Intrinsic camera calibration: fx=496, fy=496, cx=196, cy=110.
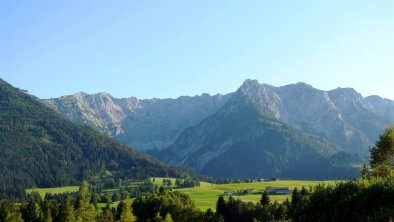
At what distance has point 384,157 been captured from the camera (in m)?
108

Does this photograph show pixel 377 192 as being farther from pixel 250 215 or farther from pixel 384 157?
pixel 250 215

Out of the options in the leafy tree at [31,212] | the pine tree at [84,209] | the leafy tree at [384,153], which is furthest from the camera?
the pine tree at [84,209]

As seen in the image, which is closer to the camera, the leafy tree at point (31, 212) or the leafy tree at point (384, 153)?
the leafy tree at point (384, 153)

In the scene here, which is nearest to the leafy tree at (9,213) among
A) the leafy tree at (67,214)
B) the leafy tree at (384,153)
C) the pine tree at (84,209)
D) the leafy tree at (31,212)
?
the leafy tree at (31,212)

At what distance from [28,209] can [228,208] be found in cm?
7322

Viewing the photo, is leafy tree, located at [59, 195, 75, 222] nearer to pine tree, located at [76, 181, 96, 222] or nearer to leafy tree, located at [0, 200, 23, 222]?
pine tree, located at [76, 181, 96, 222]

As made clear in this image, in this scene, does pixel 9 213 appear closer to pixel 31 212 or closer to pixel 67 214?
pixel 31 212

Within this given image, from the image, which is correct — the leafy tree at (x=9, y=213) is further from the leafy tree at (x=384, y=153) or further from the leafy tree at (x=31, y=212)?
the leafy tree at (x=384, y=153)

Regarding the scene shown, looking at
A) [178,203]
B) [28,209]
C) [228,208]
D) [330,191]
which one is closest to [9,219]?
[28,209]

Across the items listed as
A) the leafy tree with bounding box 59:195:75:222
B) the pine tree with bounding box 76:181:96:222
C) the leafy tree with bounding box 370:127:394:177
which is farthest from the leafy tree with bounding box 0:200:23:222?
the leafy tree with bounding box 370:127:394:177

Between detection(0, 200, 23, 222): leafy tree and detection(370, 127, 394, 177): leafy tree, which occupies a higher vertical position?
detection(370, 127, 394, 177): leafy tree

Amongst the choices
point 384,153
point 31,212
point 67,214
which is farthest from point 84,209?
point 384,153

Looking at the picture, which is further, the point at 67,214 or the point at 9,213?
the point at 67,214

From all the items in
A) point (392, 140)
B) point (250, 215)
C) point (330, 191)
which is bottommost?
point (250, 215)
